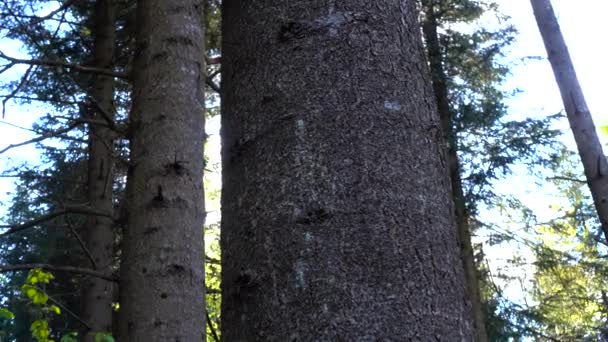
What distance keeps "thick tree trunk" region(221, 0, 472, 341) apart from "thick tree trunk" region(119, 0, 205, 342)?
2.11 m

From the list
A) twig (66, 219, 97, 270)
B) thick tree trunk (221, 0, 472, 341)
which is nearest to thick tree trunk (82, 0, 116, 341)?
twig (66, 219, 97, 270)

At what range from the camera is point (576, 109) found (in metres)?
6.67

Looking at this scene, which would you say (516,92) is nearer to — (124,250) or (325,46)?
(124,250)

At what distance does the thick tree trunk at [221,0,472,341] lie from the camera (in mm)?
895

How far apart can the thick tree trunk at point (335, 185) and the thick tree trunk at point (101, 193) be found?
6.12 meters

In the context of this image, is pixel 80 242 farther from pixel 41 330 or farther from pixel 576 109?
pixel 576 109

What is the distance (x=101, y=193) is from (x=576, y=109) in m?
5.63

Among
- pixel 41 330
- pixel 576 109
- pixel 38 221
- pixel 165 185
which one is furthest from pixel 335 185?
pixel 576 109

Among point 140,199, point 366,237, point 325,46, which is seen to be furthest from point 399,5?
point 140,199

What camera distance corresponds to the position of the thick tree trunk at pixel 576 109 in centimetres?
637

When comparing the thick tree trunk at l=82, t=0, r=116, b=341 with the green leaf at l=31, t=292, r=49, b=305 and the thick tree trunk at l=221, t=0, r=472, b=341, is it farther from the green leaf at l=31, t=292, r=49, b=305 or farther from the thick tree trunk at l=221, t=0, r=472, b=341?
the thick tree trunk at l=221, t=0, r=472, b=341

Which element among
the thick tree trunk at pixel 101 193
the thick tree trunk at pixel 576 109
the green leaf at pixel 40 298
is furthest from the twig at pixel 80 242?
the thick tree trunk at pixel 576 109

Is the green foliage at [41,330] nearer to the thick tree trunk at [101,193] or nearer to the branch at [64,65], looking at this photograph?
the branch at [64,65]

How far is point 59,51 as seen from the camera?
9945mm
